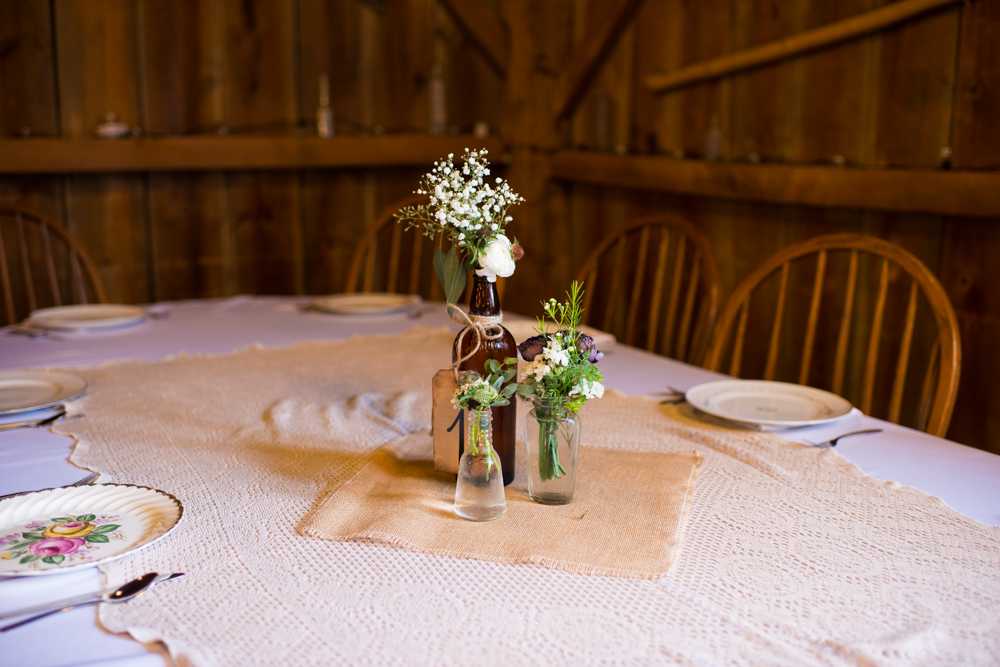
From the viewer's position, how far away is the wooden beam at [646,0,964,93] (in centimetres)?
201

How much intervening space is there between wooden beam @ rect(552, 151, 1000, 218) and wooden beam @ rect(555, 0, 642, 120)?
0.91ft

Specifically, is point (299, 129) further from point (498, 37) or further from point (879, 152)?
point (879, 152)

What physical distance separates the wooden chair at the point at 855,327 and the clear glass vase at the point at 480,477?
28.8 inches

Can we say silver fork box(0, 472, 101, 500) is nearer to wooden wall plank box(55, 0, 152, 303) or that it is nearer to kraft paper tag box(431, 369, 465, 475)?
kraft paper tag box(431, 369, 465, 475)

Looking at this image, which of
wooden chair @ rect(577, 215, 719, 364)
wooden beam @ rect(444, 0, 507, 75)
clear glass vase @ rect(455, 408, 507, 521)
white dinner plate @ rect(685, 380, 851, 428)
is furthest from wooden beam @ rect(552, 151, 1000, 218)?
clear glass vase @ rect(455, 408, 507, 521)

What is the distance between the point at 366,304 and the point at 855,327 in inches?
47.7

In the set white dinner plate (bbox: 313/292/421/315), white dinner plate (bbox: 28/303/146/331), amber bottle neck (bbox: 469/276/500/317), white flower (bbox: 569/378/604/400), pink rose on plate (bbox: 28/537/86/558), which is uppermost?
amber bottle neck (bbox: 469/276/500/317)

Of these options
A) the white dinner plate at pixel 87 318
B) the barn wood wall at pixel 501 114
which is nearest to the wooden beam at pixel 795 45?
the barn wood wall at pixel 501 114

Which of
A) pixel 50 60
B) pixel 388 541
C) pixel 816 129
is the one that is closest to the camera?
pixel 388 541

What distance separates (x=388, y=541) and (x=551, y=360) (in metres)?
0.25

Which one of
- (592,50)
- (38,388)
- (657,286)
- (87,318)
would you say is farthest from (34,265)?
(657,286)

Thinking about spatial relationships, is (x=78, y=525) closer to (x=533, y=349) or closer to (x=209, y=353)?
(x=533, y=349)

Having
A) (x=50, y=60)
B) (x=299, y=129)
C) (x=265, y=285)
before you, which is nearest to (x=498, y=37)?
(x=299, y=129)

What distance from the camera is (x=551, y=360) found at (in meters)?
0.95
